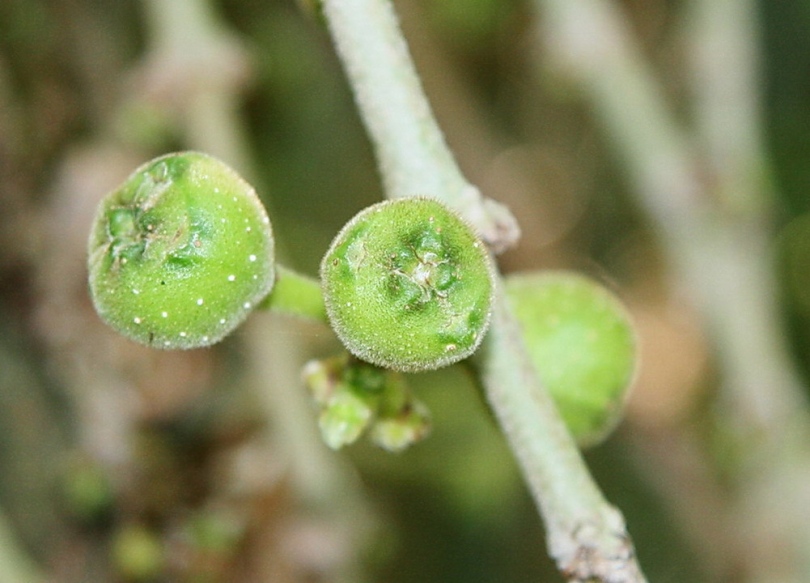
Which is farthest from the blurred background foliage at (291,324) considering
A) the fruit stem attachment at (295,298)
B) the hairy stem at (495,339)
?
the fruit stem attachment at (295,298)

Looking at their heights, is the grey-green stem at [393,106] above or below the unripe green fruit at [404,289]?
above

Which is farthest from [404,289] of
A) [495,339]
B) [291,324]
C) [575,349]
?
[291,324]

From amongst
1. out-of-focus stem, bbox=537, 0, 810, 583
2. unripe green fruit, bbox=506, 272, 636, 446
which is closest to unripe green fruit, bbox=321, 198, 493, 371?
unripe green fruit, bbox=506, 272, 636, 446

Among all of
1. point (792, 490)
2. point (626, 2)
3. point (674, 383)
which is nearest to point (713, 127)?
point (792, 490)

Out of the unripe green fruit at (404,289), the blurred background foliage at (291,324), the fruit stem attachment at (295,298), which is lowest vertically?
the blurred background foliage at (291,324)

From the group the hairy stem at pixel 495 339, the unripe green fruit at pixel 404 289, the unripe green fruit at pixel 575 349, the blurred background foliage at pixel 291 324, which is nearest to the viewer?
the unripe green fruit at pixel 404 289

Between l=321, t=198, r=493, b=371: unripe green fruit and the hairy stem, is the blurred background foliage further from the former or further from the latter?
l=321, t=198, r=493, b=371: unripe green fruit

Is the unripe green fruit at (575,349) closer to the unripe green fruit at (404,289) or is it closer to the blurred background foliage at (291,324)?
the blurred background foliage at (291,324)
